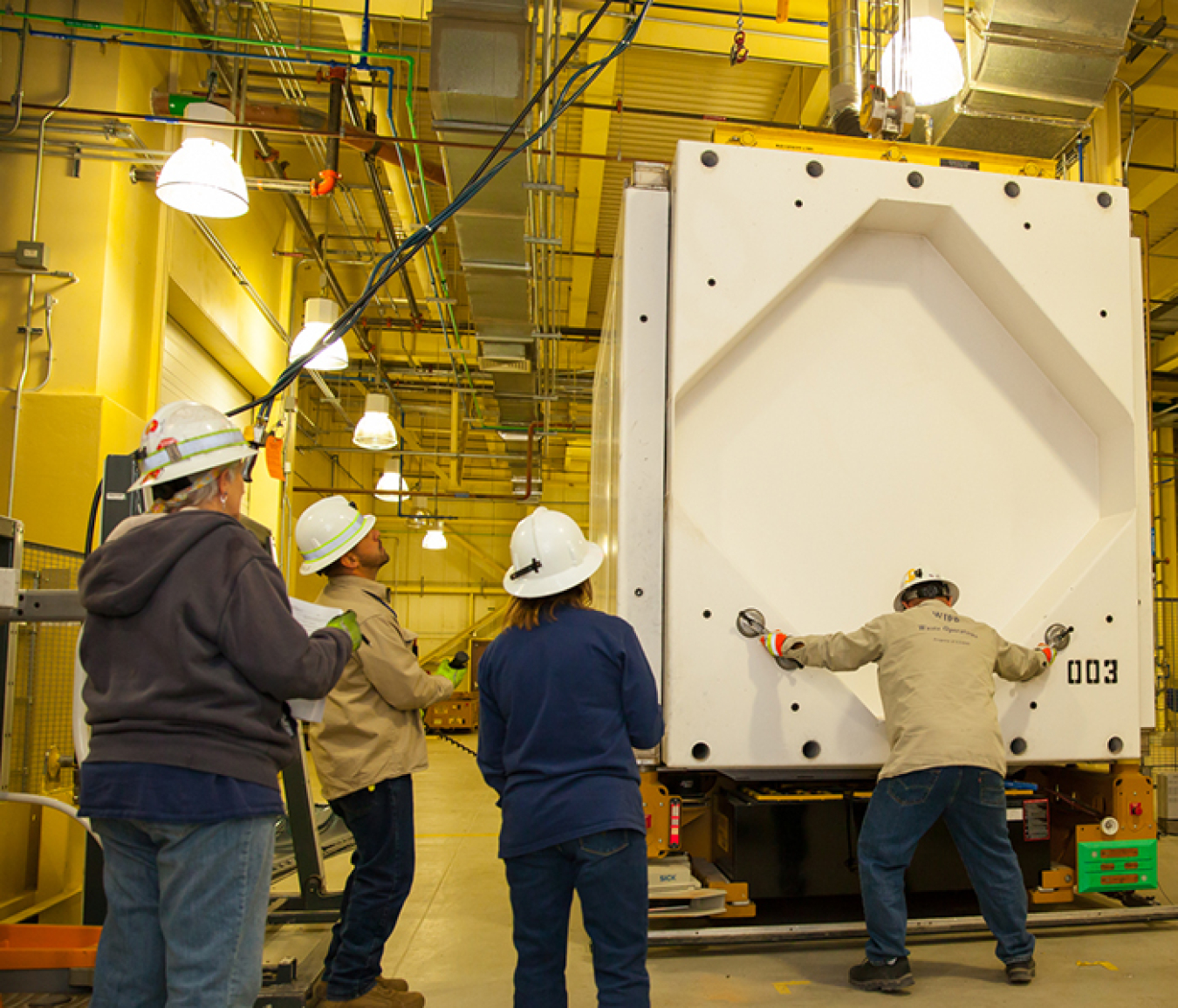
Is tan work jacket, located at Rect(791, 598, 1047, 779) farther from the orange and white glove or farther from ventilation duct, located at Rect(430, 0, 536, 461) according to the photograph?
ventilation duct, located at Rect(430, 0, 536, 461)

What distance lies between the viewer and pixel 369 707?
11.0 feet

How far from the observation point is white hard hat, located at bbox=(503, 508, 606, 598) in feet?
8.69

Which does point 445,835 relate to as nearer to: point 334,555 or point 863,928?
point 863,928

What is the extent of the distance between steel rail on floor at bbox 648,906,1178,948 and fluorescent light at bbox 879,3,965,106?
3.71 meters

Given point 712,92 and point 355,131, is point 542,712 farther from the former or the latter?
point 712,92

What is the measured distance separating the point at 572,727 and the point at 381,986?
1.64m

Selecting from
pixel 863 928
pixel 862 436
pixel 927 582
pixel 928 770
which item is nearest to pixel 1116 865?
pixel 863 928

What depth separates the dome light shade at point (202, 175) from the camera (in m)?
4.81

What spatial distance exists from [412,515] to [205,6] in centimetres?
1017

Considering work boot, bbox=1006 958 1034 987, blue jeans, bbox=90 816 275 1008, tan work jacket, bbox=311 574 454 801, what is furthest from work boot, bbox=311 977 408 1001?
work boot, bbox=1006 958 1034 987

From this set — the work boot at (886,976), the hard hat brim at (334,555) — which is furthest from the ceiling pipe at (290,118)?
the work boot at (886,976)

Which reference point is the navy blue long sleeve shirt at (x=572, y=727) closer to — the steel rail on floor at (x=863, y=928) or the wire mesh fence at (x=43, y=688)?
the steel rail on floor at (x=863, y=928)

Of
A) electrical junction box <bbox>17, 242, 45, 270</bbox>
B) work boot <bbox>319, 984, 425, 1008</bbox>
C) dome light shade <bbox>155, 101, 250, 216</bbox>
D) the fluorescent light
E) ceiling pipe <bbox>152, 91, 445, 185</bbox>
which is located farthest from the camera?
ceiling pipe <bbox>152, 91, 445, 185</bbox>

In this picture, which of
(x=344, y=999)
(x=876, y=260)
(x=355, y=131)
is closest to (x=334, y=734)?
(x=344, y=999)
